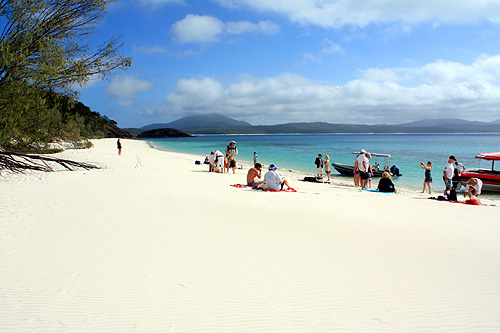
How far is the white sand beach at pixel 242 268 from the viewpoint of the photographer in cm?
315

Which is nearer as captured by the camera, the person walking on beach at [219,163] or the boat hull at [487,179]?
the boat hull at [487,179]

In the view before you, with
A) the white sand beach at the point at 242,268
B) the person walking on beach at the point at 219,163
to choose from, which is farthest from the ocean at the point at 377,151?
the white sand beach at the point at 242,268

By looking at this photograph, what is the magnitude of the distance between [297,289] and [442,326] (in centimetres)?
152

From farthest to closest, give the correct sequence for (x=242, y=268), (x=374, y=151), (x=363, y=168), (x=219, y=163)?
(x=374, y=151), (x=219, y=163), (x=363, y=168), (x=242, y=268)

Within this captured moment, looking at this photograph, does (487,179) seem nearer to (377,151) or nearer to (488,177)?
(488,177)

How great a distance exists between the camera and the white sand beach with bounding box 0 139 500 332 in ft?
10.3

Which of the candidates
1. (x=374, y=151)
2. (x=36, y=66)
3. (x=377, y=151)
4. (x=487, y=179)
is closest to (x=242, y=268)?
(x=36, y=66)

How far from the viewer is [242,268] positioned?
4.36 metres

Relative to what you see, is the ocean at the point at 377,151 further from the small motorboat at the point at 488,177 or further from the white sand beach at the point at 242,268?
the white sand beach at the point at 242,268

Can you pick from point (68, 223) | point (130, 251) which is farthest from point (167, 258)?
point (68, 223)

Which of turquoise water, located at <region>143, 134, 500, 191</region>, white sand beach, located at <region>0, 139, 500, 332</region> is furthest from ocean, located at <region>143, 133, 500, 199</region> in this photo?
white sand beach, located at <region>0, 139, 500, 332</region>

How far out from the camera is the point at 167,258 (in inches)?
184

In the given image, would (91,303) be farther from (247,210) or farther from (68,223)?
(247,210)

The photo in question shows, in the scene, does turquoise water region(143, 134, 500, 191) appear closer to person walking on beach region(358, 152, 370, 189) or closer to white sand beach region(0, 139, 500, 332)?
person walking on beach region(358, 152, 370, 189)
